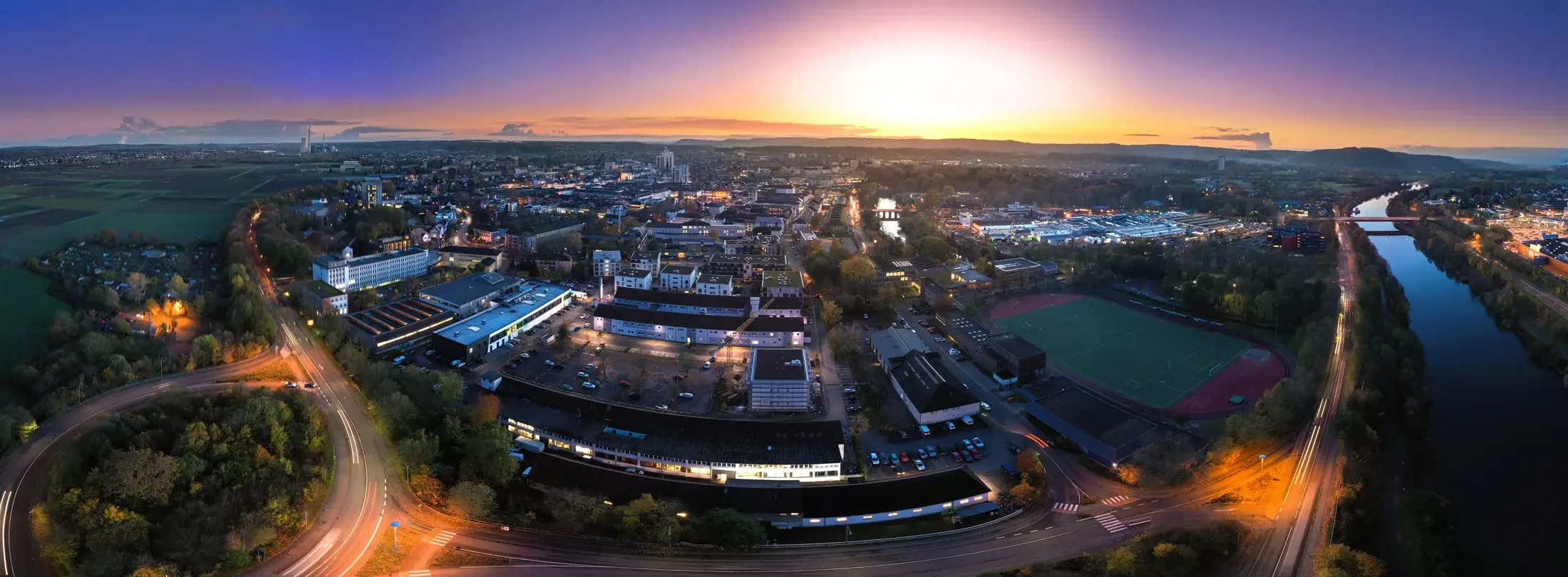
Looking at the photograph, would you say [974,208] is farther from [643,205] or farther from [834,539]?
[834,539]

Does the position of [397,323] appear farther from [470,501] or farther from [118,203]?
[118,203]

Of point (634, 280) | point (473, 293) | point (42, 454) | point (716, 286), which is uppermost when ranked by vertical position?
point (634, 280)

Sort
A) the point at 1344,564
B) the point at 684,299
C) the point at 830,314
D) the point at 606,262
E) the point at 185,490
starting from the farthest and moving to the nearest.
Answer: the point at 606,262, the point at 684,299, the point at 830,314, the point at 185,490, the point at 1344,564

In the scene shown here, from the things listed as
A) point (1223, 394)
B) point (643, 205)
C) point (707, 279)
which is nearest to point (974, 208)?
point (643, 205)

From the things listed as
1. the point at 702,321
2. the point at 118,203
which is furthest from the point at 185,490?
the point at 118,203

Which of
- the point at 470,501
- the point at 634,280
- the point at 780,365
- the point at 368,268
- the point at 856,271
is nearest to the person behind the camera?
the point at 470,501

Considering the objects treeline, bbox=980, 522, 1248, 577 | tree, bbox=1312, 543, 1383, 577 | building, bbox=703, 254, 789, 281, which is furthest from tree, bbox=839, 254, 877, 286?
tree, bbox=1312, 543, 1383, 577

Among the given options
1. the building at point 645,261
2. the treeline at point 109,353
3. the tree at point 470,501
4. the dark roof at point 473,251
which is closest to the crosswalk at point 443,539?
the tree at point 470,501
